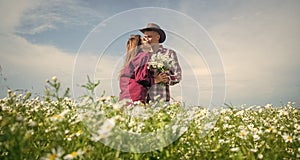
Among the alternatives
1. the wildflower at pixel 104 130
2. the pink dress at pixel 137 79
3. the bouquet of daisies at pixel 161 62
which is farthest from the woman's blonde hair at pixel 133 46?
the wildflower at pixel 104 130

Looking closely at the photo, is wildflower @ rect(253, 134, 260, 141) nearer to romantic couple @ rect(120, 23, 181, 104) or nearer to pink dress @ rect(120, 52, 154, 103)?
romantic couple @ rect(120, 23, 181, 104)

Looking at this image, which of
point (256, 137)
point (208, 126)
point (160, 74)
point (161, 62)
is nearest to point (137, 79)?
point (160, 74)

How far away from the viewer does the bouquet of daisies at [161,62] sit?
238 inches

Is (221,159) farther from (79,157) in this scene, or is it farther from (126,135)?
(79,157)

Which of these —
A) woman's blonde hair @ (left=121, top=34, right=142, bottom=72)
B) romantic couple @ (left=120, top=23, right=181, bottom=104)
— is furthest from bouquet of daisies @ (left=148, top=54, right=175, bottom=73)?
woman's blonde hair @ (left=121, top=34, right=142, bottom=72)

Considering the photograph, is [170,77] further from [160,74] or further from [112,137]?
[112,137]

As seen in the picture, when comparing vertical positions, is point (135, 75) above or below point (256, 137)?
above

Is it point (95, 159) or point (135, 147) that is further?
point (135, 147)

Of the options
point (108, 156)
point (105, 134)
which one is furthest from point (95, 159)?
point (105, 134)

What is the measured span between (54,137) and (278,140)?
7.51 feet

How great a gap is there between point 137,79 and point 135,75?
108 mm

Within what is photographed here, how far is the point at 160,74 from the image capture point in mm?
6176

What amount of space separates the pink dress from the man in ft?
0.54

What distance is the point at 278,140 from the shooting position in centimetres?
334
